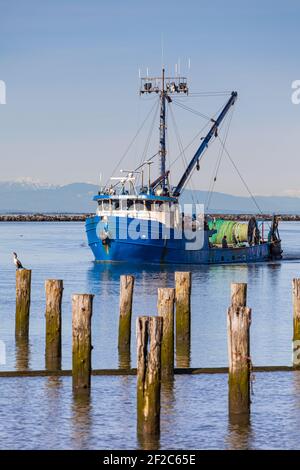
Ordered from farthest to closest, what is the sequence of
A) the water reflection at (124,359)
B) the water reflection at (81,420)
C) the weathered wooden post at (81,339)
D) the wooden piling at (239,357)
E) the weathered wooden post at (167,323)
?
the water reflection at (124,359) < the weathered wooden post at (167,323) < the weathered wooden post at (81,339) < the wooden piling at (239,357) < the water reflection at (81,420)

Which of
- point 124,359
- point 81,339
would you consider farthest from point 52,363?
point 81,339

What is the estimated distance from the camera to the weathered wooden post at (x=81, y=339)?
18.5 meters

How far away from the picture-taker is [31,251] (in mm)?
90625

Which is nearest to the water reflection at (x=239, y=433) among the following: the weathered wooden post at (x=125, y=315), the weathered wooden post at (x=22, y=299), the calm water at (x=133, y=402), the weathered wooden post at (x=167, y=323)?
the calm water at (x=133, y=402)

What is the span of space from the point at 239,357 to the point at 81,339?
343 centimetres

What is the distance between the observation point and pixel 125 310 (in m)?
24.9

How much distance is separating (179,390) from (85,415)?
2514mm

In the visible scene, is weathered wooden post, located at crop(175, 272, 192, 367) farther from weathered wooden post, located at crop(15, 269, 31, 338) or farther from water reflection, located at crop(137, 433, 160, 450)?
water reflection, located at crop(137, 433, 160, 450)

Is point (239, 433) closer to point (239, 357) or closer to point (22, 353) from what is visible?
point (239, 357)

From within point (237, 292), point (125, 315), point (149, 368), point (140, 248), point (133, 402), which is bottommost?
point (133, 402)

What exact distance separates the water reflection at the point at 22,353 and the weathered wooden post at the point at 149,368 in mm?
7415

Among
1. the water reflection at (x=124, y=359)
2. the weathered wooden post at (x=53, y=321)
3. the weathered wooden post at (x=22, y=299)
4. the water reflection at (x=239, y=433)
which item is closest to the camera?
the water reflection at (x=239, y=433)

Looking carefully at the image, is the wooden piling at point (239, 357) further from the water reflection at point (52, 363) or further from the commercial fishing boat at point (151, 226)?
the commercial fishing boat at point (151, 226)
